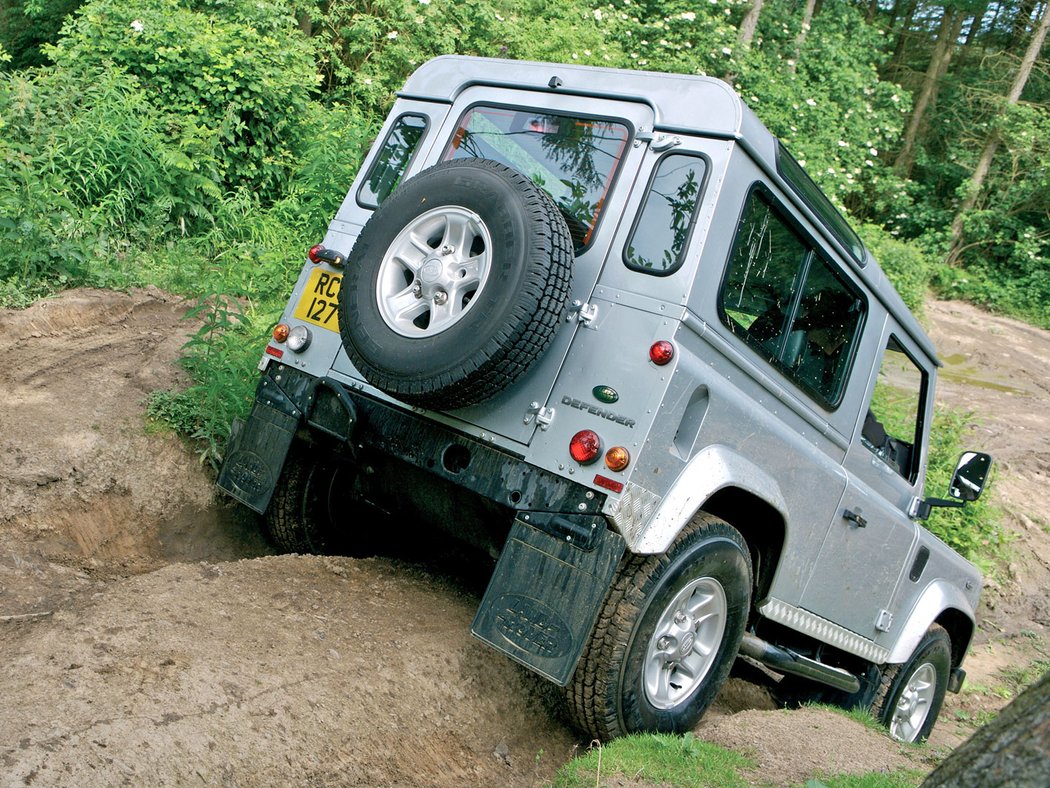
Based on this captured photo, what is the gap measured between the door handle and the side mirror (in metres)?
0.56

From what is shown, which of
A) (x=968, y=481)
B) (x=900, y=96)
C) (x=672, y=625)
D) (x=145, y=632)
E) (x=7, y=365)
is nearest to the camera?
(x=145, y=632)

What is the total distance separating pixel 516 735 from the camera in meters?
3.80

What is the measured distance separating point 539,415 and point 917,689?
3.46m

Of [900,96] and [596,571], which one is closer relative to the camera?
[596,571]

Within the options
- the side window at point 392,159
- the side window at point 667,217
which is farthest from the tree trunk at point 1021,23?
the side window at point 667,217

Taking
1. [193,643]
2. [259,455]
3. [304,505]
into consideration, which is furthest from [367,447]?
[193,643]

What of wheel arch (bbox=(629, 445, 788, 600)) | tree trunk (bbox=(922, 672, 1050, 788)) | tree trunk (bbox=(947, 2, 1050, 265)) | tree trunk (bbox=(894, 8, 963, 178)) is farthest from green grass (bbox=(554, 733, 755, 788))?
tree trunk (bbox=(894, 8, 963, 178))

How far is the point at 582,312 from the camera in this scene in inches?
141

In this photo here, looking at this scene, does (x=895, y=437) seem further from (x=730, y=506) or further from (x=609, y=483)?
(x=609, y=483)

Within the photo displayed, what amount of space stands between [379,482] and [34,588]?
139cm

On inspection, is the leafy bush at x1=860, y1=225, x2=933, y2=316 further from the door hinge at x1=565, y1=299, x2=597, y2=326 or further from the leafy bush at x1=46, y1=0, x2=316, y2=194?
the door hinge at x1=565, y1=299, x2=597, y2=326

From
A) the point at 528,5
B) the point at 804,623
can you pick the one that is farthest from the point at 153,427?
the point at 528,5

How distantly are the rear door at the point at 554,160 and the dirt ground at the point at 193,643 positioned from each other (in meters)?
0.98

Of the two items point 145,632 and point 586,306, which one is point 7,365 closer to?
point 145,632
